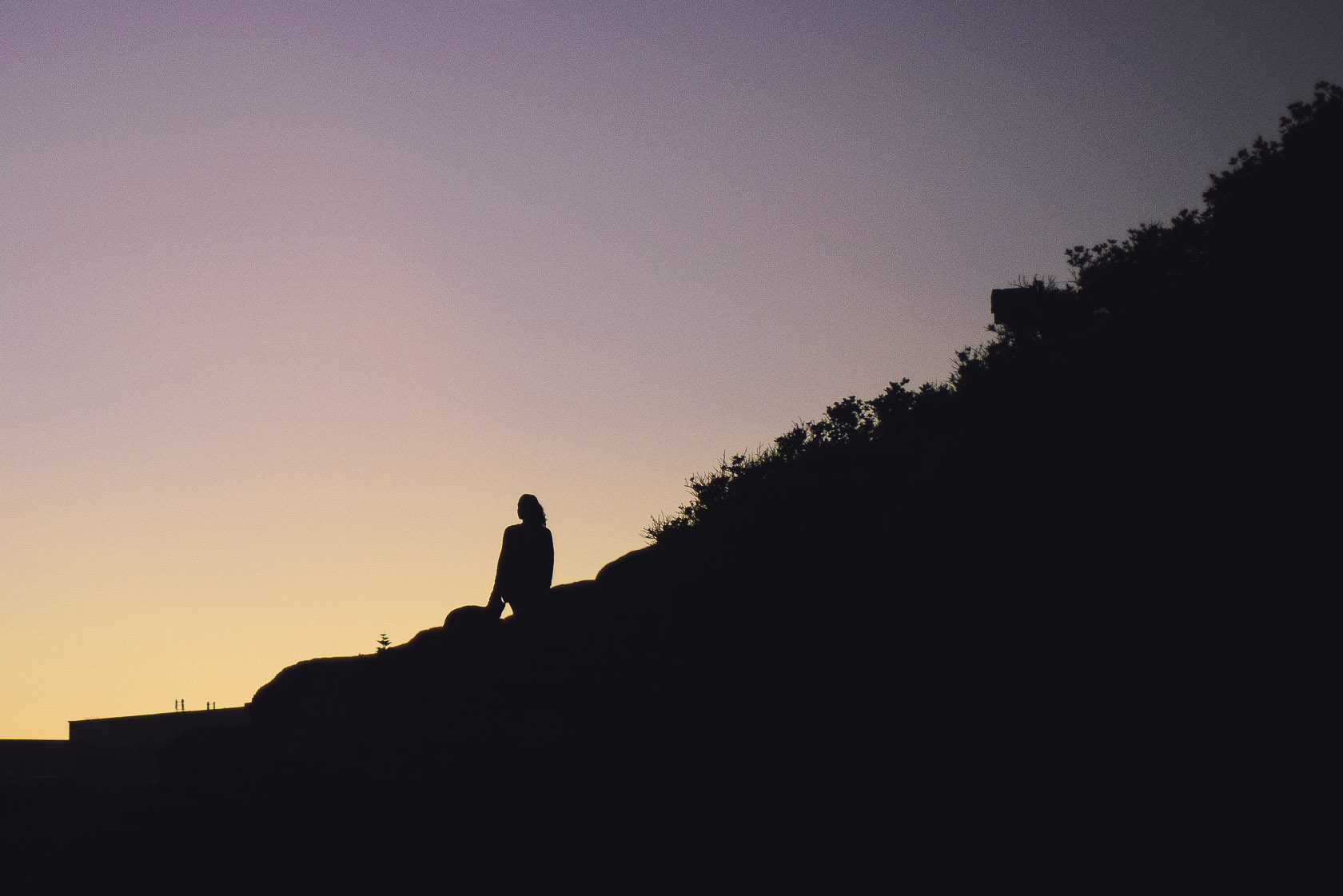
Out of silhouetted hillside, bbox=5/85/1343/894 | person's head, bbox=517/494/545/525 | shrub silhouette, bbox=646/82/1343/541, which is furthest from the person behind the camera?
person's head, bbox=517/494/545/525

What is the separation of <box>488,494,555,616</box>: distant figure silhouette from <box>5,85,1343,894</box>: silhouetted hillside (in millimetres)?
348

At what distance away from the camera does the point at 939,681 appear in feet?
26.1

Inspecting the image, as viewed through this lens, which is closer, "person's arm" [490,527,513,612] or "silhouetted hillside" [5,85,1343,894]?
"silhouetted hillside" [5,85,1343,894]

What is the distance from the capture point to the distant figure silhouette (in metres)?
11.7

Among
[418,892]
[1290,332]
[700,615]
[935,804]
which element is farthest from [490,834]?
[1290,332]

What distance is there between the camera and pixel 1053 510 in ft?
27.1

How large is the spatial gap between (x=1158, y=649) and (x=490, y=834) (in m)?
6.71

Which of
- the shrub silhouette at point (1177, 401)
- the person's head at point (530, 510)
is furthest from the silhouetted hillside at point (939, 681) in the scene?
the person's head at point (530, 510)

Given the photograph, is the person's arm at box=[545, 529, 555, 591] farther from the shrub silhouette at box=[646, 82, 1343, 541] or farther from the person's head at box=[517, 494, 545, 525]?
the shrub silhouette at box=[646, 82, 1343, 541]

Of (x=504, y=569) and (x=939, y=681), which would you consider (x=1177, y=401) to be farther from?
(x=504, y=569)

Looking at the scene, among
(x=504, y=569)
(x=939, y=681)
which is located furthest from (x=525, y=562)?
(x=939, y=681)

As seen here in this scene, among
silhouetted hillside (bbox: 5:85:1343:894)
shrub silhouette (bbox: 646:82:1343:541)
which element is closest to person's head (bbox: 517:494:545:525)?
silhouetted hillside (bbox: 5:85:1343:894)

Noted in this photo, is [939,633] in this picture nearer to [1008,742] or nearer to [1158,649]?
[1008,742]

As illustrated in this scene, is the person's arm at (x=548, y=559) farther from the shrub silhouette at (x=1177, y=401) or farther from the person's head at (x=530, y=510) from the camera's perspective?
the shrub silhouette at (x=1177, y=401)
